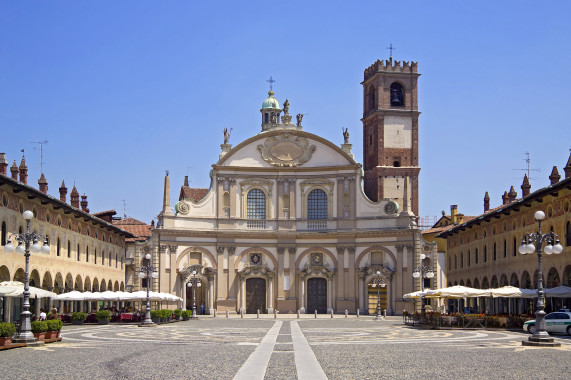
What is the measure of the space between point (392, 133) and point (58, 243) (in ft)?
112

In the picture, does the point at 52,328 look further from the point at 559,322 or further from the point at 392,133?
the point at 392,133

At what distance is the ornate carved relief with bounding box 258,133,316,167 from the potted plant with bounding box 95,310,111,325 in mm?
25165

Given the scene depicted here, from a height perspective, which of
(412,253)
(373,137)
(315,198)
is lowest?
(412,253)

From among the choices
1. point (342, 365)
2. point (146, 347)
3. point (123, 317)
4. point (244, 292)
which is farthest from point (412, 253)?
point (342, 365)

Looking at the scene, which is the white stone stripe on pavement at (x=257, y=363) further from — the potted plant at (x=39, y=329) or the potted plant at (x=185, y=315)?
the potted plant at (x=185, y=315)

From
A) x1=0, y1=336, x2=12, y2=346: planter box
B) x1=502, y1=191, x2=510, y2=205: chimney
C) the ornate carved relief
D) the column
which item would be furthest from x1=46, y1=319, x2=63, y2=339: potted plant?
x1=502, y1=191, x2=510, y2=205: chimney

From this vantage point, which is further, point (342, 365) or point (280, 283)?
point (280, 283)

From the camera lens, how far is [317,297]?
72.8 metres

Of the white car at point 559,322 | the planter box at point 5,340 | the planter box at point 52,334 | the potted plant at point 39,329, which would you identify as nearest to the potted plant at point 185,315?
the planter box at point 52,334

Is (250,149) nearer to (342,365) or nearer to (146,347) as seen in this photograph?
(146,347)

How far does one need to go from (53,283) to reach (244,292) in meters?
21.9

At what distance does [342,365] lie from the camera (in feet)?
71.6

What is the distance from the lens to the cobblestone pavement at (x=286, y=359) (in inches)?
769

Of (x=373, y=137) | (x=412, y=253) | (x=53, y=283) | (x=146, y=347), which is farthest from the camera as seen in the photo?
(x=373, y=137)
